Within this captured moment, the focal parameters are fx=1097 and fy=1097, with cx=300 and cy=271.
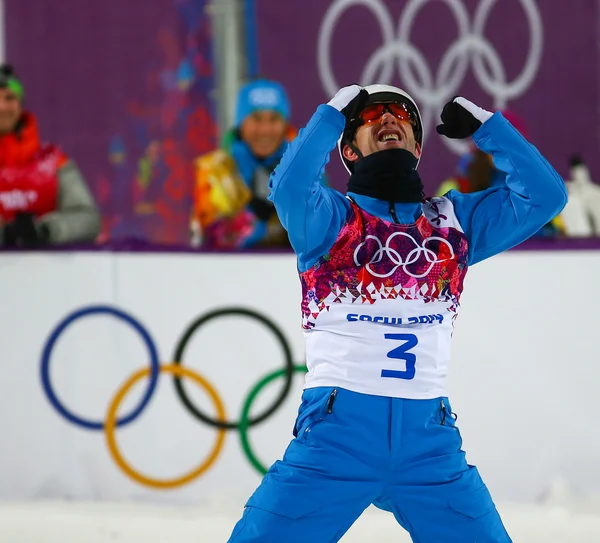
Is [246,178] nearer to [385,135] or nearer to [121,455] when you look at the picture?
[121,455]

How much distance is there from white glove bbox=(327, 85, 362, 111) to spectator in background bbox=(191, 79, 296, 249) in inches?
88.7

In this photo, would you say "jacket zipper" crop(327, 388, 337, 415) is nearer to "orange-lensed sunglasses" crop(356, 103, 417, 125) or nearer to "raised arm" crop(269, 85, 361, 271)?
"raised arm" crop(269, 85, 361, 271)

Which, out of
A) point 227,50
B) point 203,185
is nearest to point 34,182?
point 203,185

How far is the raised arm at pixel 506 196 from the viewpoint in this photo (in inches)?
109

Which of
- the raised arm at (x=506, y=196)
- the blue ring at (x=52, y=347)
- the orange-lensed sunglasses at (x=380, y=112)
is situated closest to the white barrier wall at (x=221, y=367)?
the blue ring at (x=52, y=347)

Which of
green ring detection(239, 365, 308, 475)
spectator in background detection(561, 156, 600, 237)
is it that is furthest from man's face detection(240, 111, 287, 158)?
spectator in background detection(561, 156, 600, 237)

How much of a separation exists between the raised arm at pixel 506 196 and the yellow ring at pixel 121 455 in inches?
84.3

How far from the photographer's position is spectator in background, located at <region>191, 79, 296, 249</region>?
5016mm

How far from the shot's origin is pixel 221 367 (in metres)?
4.82

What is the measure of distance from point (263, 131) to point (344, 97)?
263 centimetres

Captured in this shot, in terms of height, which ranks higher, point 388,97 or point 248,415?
point 388,97

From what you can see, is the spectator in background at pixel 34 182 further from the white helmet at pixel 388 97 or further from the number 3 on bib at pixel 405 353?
the number 3 on bib at pixel 405 353

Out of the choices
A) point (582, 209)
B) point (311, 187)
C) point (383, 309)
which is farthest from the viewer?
point (582, 209)

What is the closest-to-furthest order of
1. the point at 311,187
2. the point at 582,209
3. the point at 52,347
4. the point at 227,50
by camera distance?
the point at 311,187 → the point at 52,347 → the point at 582,209 → the point at 227,50
